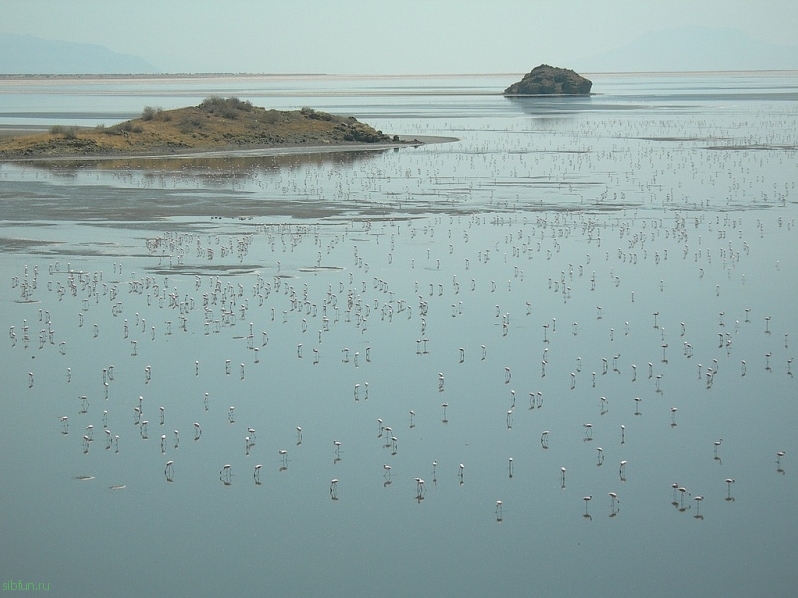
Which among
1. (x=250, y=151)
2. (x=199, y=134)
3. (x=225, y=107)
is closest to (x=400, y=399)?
(x=250, y=151)

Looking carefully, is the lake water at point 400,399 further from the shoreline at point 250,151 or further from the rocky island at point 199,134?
the rocky island at point 199,134

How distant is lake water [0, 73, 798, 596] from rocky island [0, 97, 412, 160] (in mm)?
26517

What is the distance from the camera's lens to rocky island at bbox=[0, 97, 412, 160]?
72.8 meters

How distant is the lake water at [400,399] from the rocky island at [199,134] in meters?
26.5

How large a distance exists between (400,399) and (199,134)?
202ft

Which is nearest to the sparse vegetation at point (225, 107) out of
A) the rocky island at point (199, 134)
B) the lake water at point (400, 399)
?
the rocky island at point (199, 134)

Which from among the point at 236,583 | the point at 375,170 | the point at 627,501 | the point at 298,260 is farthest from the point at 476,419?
the point at 375,170

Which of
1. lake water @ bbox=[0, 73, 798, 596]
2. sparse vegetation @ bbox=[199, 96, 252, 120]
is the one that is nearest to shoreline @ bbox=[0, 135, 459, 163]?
sparse vegetation @ bbox=[199, 96, 252, 120]

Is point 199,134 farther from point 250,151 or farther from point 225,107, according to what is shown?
point 225,107

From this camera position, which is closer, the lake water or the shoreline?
the lake water

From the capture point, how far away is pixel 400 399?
22234 millimetres

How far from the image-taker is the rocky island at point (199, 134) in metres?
72.8

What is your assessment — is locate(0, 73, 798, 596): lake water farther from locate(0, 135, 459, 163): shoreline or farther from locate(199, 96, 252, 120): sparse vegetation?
locate(199, 96, 252, 120): sparse vegetation

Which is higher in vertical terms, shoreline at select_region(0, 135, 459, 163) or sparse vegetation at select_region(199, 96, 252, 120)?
sparse vegetation at select_region(199, 96, 252, 120)
